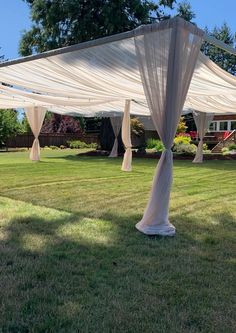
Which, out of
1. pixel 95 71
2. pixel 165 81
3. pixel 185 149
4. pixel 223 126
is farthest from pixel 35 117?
pixel 223 126

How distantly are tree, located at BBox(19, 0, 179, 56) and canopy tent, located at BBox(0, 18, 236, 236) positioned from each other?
33.2ft

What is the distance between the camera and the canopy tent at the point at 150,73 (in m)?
4.97

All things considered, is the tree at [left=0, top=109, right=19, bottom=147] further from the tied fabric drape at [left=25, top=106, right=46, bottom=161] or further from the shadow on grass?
the shadow on grass

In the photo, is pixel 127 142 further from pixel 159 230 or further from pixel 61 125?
pixel 61 125

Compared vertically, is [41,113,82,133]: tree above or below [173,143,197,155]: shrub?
above

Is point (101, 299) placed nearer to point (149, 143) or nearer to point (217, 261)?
point (217, 261)

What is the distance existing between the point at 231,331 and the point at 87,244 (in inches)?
81.0

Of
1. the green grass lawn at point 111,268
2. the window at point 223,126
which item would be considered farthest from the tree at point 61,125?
the green grass lawn at point 111,268

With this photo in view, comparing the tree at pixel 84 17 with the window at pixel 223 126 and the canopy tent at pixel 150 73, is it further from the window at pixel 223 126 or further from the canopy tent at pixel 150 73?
the window at pixel 223 126

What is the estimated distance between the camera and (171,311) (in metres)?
2.84

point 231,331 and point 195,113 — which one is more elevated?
point 195,113

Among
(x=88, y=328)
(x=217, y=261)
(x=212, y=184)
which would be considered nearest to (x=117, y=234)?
(x=217, y=261)

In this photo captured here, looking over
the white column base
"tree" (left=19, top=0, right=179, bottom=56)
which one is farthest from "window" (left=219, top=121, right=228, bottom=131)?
the white column base

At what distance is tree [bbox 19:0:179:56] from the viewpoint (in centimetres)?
1870
